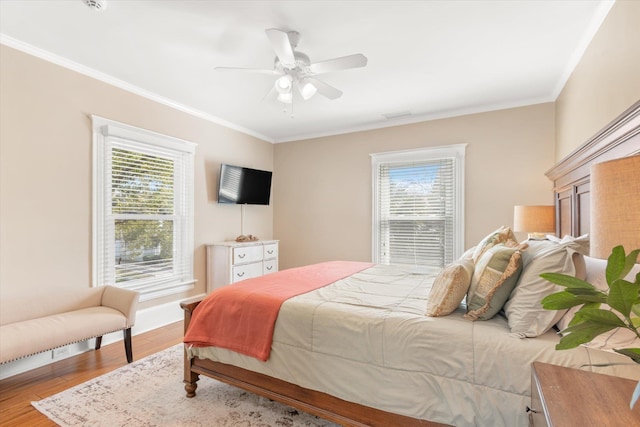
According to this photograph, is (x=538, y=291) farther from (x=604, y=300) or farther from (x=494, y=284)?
(x=604, y=300)

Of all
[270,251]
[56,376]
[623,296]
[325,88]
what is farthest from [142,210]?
[623,296]

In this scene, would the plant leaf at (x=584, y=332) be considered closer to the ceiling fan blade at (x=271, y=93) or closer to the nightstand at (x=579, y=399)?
the nightstand at (x=579, y=399)

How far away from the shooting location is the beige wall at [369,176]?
3.72 metres

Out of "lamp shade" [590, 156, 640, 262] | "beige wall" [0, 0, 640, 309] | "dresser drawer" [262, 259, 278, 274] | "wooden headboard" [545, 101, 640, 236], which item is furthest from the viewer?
"dresser drawer" [262, 259, 278, 274]

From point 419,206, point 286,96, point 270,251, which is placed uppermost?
point 286,96

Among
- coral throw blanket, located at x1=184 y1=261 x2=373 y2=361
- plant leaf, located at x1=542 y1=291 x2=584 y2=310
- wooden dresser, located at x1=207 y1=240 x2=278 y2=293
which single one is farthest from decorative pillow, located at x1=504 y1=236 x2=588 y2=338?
wooden dresser, located at x1=207 y1=240 x2=278 y2=293

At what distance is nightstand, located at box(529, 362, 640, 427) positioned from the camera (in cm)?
80

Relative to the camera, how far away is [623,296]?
0.62 m

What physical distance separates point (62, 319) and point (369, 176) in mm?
3855

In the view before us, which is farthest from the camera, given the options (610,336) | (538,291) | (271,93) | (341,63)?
(271,93)

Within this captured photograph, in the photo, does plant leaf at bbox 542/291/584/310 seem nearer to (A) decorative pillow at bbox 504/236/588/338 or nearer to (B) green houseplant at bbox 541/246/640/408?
(B) green houseplant at bbox 541/246/640/408

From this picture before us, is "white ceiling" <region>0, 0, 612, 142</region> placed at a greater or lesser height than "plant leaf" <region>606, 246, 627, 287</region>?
greater

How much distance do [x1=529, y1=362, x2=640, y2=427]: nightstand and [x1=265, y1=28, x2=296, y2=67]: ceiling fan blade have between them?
7.27ft

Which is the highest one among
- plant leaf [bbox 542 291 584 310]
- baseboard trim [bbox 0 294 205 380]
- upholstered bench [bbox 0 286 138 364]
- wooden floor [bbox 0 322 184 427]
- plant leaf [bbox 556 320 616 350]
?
plant leaf [bbox 542 291 584 310]
